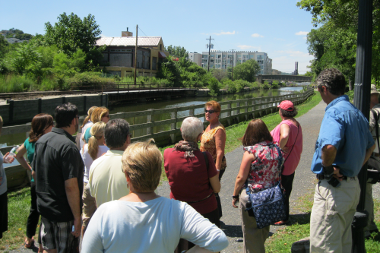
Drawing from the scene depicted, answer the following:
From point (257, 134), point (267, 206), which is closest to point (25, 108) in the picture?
point (257, 134)

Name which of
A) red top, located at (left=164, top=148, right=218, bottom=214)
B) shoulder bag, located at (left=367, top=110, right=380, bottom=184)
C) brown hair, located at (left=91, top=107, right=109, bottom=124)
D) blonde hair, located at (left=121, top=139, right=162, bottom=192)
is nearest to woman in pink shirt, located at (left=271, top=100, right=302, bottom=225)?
shoulder bag, located at (left=367, top=110, right=380, bottom=184)

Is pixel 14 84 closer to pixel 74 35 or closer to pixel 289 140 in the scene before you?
pixel 74 35

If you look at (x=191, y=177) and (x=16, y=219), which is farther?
(x=16, y=219)

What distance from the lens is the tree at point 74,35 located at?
51.1 meters

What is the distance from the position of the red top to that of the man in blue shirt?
1003mm

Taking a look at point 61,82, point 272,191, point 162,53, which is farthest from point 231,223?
point 162,53

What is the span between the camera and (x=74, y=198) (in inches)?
110

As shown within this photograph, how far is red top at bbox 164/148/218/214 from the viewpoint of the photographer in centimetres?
293

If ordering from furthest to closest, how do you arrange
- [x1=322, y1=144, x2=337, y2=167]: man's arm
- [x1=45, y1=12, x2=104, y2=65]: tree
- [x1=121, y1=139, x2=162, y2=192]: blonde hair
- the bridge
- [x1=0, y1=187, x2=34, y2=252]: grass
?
1. the bridge
2. [x1=45, y1=12, x2=104, y2=65]: tree
3. [x1=0, y1=187, x2=34, y2=252]: grass
4. [x1=322, y1=144, x2=337, y2=167]: man's arm
5. [x1=121, y1=139, x2=162, y2=192]: blonde hair

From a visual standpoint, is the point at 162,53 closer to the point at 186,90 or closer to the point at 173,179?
the point at 186,90

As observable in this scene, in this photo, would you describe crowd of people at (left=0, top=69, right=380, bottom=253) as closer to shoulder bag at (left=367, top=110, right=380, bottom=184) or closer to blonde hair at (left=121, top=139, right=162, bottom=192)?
blonde hair at (left=121, top=139, right=162, bottom=192)

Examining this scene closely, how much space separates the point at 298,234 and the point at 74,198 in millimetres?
2914

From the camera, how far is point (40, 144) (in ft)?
9.32

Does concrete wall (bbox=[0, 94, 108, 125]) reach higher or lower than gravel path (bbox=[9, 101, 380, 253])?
higher
